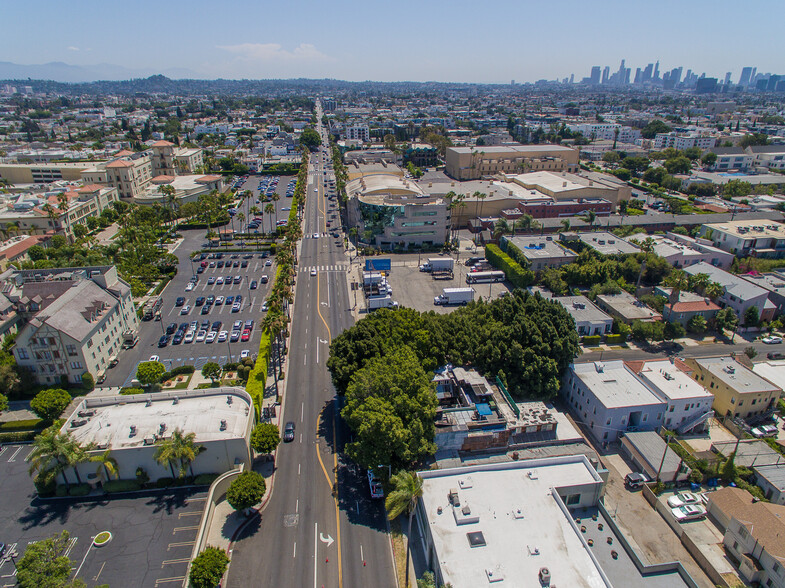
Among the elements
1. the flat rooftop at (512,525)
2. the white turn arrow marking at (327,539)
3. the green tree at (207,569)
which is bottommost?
the white turn arrow marking at (327,539)

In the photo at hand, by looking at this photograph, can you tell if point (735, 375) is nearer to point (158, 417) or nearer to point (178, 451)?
point (178, 451)

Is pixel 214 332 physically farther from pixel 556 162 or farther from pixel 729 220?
pixel 556 162

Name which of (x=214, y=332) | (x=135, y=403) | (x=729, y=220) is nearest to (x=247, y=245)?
(x=214, y=332)

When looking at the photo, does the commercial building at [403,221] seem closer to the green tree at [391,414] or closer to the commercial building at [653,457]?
the green tree at [391,414]

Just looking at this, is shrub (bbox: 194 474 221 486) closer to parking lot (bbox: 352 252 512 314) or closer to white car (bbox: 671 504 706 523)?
parking lot (bbox: 352 252 512 314)

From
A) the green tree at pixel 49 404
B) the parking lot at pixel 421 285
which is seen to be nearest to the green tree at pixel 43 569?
the green tree at pixel 49 404

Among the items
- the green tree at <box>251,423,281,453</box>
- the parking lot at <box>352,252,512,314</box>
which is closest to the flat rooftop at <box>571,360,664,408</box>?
the parking lot at <box>352,252,512,314</box>

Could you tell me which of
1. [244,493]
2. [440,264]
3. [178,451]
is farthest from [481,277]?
[178,451]
